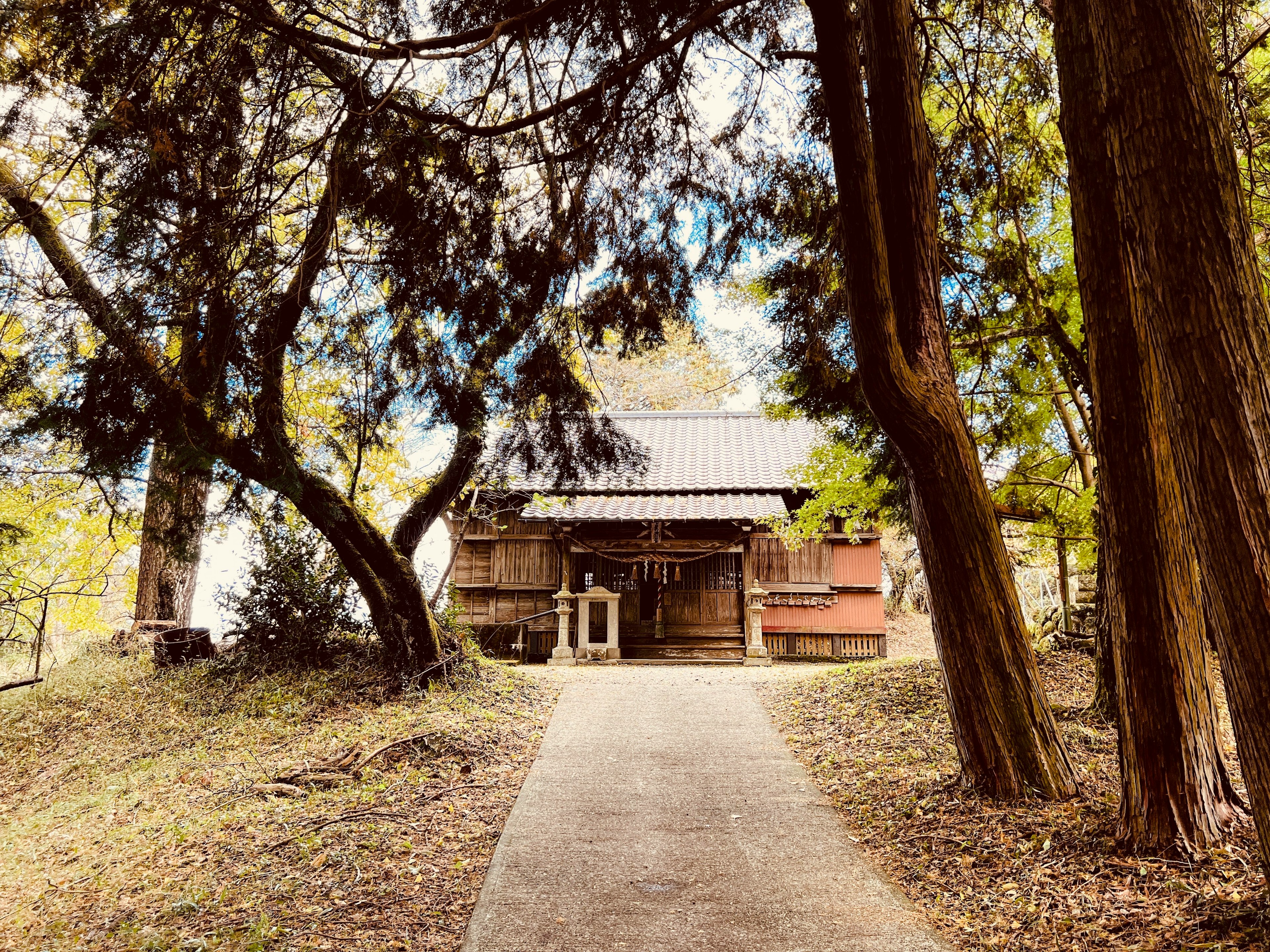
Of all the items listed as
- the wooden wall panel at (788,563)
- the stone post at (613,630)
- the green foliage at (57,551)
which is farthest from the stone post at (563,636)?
the green foliage at (57,551)

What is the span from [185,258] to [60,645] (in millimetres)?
9617

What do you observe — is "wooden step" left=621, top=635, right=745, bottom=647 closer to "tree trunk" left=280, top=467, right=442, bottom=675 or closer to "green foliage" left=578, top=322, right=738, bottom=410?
"tree trunk" left=280, top=467, right=442, bottom=675

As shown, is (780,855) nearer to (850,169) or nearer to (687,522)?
(850,169)

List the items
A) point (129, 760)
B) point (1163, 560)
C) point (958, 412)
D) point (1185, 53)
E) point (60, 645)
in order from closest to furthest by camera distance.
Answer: point (1185, 53) → point (1163, 560) → point (958, 412) → point (129, 760) → point (60, 645)

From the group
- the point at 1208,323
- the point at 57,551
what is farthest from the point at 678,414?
the point at 1208,323

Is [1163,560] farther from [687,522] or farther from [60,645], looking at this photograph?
[60,645]

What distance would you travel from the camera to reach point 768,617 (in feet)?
52.9

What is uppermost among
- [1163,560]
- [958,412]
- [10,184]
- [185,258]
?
[10,184]

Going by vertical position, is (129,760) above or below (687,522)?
below

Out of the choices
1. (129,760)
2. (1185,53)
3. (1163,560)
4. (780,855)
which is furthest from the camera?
(129,760)

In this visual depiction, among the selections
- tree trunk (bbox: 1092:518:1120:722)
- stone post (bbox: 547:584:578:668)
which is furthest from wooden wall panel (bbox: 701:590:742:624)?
tree trunk (bbox: 1092:518:1120:722)

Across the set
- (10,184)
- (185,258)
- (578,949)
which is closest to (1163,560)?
(578,949)

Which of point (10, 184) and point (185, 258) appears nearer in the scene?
point (185, 258)

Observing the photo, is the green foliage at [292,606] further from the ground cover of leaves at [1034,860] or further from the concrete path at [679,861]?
the ground cover of leaves at [1034,860]
